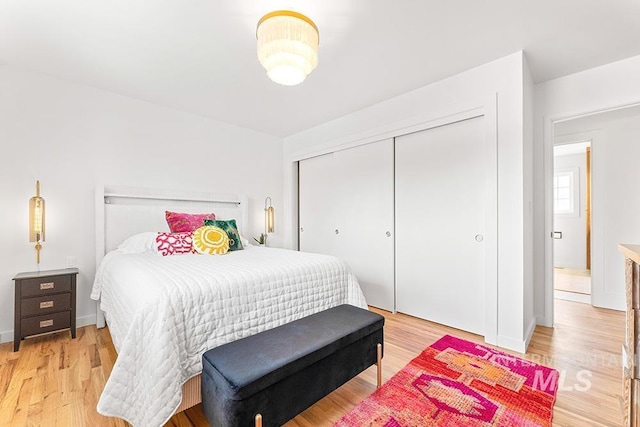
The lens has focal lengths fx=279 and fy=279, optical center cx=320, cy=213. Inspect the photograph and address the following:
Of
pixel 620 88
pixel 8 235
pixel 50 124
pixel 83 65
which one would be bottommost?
pixel 8 235

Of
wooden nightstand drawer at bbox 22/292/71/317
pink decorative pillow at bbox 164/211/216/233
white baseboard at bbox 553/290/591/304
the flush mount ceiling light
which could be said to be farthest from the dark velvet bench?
white baseboard at bbox 553/290/591/304

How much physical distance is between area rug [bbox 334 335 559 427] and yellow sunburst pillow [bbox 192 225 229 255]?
1742mm

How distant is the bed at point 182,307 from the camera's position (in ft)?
4.02

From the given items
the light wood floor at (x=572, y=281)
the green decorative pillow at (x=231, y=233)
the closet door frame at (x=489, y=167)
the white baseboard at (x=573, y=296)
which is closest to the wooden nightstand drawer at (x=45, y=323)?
the green decorative pillow at (x=231, y=233)

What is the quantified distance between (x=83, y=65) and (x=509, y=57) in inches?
140

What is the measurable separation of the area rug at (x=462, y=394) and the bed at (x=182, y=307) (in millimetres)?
619

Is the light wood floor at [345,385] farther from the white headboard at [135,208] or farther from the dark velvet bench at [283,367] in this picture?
the white headboard at [135,208]

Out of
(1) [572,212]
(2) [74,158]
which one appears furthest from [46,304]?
(1) [572,212]

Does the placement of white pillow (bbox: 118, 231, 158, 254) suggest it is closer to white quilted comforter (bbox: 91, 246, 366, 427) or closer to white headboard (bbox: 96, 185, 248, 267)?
white headboard (bbox: 96, 185, 248, 267)

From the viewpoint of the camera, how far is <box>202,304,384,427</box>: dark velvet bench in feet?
3.76

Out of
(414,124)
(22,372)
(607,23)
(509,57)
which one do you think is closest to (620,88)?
(607,23)

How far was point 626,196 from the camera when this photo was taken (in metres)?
3.10

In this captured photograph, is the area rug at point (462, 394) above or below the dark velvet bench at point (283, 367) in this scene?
below

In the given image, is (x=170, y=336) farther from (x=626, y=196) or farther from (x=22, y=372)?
(x=626, y=196)
